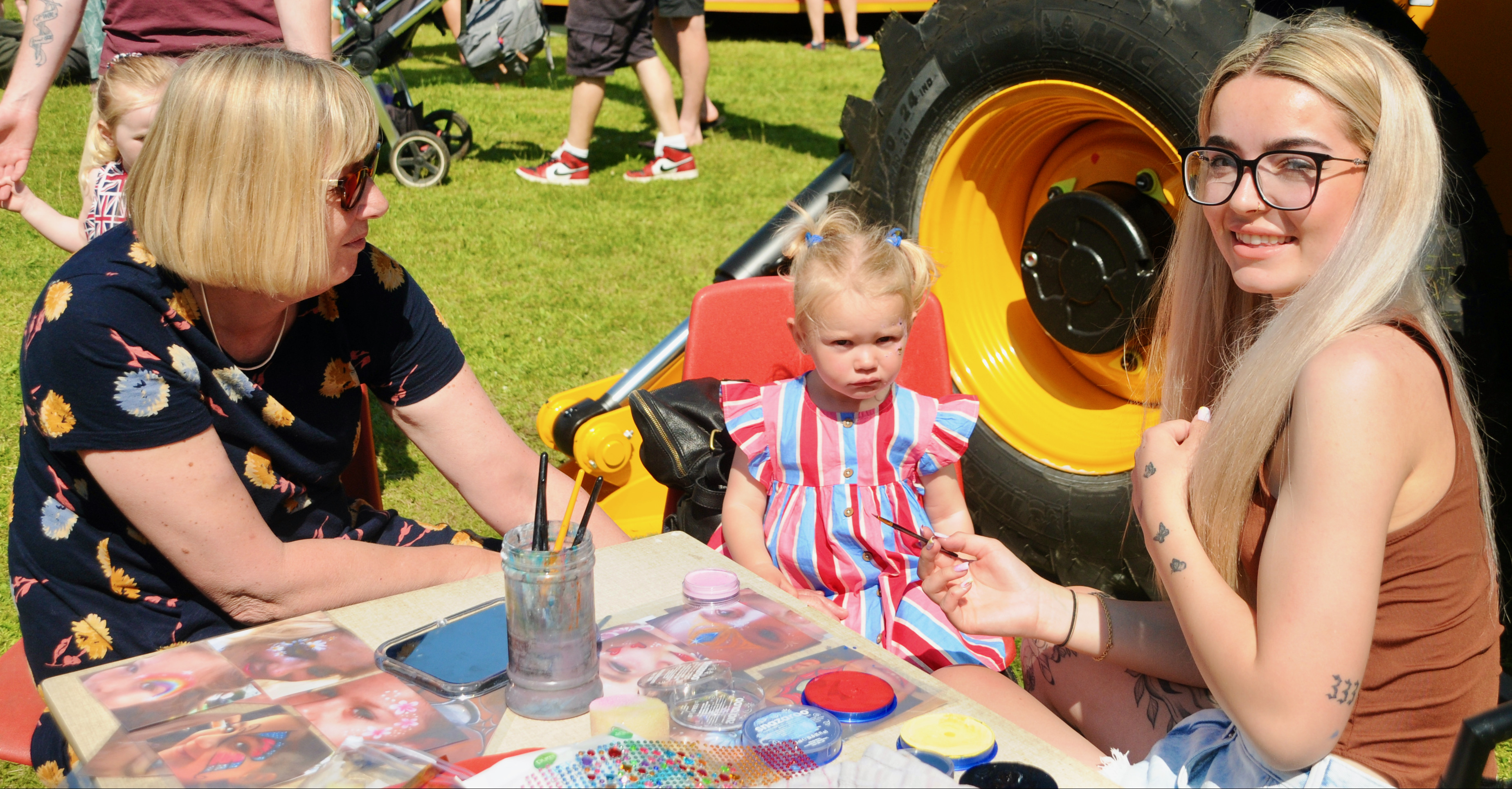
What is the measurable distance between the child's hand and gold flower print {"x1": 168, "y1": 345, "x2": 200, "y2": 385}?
130 cm

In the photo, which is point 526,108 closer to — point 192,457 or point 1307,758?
point 192,457

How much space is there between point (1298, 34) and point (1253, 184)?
0.70 ft

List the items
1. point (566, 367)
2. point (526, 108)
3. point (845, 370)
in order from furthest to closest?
point (526, 108), point (566, 367), point (845, 370)

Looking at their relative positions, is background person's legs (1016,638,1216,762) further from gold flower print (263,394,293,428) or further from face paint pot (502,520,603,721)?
gold flower print (263,394,293,428)

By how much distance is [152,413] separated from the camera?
1624 millimetres

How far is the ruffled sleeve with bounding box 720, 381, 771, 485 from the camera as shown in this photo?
2346mm

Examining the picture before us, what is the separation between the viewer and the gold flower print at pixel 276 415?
1.85 metres

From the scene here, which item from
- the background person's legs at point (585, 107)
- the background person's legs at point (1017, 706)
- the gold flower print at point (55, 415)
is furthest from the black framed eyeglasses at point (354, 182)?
the background person's legs at point (585, 107)

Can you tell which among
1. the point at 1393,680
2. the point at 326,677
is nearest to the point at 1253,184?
the point at 1393,680

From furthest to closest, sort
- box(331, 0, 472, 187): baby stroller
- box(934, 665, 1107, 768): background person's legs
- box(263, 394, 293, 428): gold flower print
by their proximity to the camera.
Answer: box(331, 0, 472, 187): baby stroller < box(263, 394, 293, 428): gold flower print < box(934, 665, 1107, 768): background person's legs

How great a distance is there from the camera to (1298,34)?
153cm

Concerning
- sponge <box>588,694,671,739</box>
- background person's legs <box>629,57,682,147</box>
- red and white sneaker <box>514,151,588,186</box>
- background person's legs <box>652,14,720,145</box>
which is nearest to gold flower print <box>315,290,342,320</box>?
sponge <box>588,694,671,739</box>

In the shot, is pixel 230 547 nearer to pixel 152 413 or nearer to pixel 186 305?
pixel 152 413

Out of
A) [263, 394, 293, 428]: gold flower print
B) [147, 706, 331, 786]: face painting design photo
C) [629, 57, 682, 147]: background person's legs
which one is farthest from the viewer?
[629, 57, 682, 147]: background person's legs
